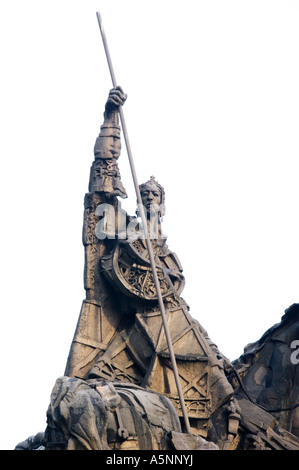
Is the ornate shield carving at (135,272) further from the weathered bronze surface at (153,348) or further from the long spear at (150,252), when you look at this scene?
the long spear at (150,252)

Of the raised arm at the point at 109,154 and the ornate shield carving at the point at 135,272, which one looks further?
the raised arm at the point at 109,154

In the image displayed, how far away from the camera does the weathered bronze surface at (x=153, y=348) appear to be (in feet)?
119

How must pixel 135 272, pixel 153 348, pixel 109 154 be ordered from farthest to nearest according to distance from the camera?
pixel 109 154 → pixel 135 272 → pixel 153 348

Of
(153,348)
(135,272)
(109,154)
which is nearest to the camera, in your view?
(153,348)

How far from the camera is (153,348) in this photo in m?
36.6

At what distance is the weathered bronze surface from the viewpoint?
36.3m

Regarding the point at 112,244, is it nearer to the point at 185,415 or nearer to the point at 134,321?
the point at 134,321

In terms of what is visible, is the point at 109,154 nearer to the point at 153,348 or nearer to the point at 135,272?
the point at 135,272

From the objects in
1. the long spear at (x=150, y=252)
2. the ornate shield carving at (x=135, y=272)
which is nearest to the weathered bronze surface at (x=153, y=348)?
the ornate shield carving at (x=135, y=272)

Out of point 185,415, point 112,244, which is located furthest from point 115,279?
point 185,415

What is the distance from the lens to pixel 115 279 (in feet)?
122

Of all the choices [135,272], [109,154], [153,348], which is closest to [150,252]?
[135,272]

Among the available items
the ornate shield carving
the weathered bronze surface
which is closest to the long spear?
the weathered bronze surface

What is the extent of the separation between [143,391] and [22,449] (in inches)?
99.9
